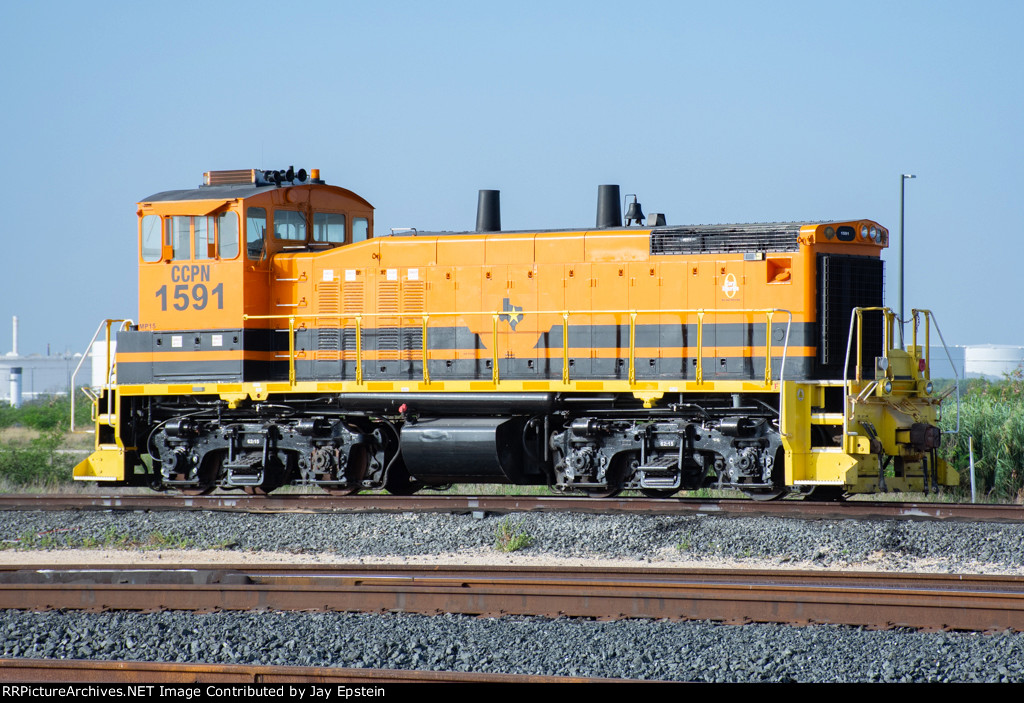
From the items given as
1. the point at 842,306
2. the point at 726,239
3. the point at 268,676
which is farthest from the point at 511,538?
the point at 268,676

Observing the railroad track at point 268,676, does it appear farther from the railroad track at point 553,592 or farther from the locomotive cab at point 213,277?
the locomotive cab at point 213,277

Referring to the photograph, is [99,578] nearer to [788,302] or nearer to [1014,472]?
[788,302]

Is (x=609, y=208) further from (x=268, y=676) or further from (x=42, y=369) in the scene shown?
(x=42, y=369)

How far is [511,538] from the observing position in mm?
9547

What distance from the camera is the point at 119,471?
12562 millimetres

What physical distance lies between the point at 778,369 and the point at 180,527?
19.9ft

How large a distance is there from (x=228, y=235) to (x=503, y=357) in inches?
134

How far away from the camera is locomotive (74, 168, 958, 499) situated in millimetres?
10961

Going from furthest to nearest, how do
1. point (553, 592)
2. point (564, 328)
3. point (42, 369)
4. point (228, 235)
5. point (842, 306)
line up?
point (42, 369) → point (228, 235) → point (564, 328) → point (842, 306) → point (553, 592)

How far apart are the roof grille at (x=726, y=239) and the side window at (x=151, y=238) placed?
562 centimetres

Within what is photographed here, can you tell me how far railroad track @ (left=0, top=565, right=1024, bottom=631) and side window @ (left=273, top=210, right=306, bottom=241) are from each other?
5562 millimetres

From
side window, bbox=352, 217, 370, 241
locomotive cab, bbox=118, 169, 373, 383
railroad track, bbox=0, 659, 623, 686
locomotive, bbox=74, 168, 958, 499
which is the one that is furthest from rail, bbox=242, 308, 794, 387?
railroad track, bbox=0, 659, 623, 686

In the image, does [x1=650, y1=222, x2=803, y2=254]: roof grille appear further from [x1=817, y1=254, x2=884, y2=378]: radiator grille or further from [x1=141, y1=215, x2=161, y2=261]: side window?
[x1=141, y1=215, x2=161, y2=261]: side window

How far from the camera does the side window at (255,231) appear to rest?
12273mm
